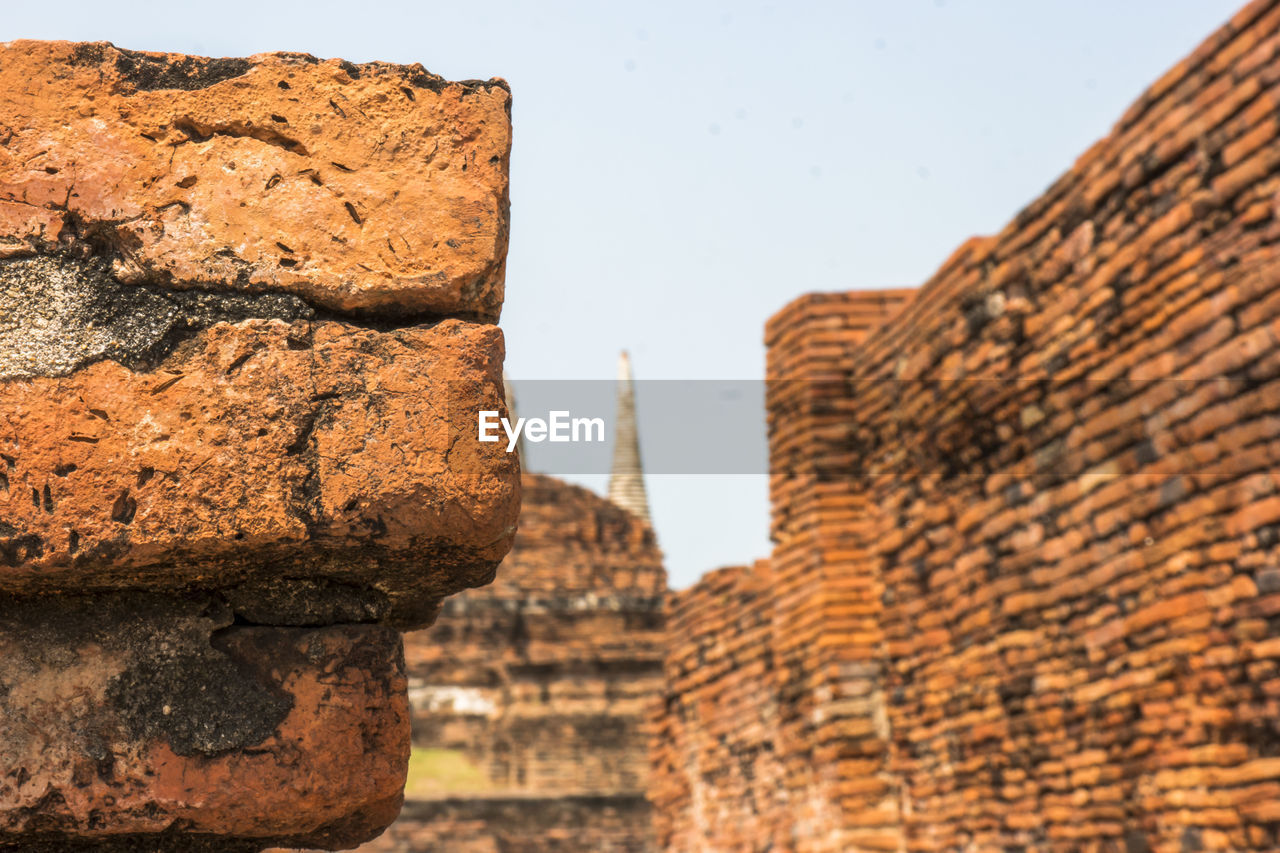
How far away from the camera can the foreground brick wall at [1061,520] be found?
480cm

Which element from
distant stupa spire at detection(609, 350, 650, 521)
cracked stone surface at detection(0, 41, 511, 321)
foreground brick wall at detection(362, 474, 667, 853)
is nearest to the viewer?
cracked stone surface at detection(0, 41, 511, 321)

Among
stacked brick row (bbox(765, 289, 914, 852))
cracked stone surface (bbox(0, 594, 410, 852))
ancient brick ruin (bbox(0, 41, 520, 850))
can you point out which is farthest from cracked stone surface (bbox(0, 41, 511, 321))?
stacked brick row (bbox(765, 289, 914, 852))

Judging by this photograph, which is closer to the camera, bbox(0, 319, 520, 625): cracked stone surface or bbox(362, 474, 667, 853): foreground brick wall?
bbox(0, 319, 520, 625): cracked stone surface

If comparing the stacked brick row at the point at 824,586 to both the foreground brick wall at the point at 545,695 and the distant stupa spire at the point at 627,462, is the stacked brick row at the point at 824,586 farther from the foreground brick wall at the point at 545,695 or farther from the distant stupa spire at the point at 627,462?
the distant stupa spire at the point at 627,462

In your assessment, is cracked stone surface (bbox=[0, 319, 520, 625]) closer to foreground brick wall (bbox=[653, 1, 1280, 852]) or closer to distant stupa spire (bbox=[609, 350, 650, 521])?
foreground brick wall (bbox=[653, 1, 1280, 852])

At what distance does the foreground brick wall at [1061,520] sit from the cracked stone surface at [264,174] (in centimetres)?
361

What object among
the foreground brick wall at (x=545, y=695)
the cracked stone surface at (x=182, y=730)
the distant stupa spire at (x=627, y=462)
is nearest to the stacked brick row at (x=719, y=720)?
the cracked stone surface at (x=182, y=730)

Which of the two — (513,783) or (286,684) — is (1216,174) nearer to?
(286,684)

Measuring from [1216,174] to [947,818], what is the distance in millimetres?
3288

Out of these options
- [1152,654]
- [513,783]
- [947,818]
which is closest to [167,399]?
[1152,654]

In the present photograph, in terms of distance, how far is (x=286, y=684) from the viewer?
1774mm

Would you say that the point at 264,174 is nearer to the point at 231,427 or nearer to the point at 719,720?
the point at 231,427

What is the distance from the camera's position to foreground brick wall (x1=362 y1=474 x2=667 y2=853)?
680 inches

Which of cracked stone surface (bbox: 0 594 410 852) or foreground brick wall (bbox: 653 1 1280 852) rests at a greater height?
foreground brick wall (bbox: 653 1 1280 852)
